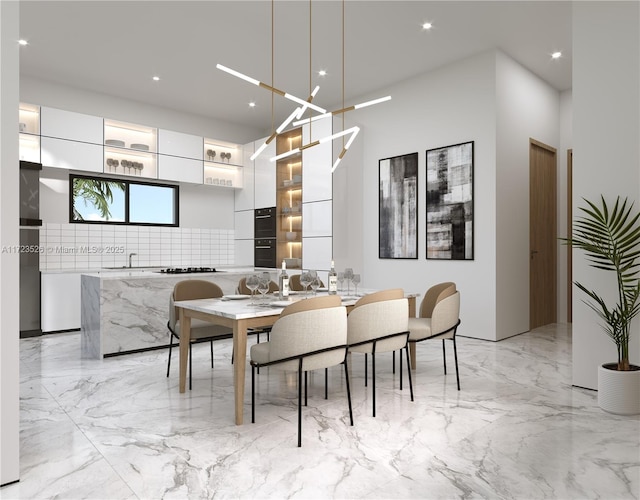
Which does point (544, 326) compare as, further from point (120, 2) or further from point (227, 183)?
point (120, 2)

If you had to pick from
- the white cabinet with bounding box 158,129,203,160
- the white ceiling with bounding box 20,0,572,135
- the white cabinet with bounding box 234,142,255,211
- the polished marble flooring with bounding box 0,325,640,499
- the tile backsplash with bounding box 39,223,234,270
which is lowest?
the polished marble flooring with bounding box 0,325,640,499

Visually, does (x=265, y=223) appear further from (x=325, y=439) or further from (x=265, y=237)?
(x=325, y=439)

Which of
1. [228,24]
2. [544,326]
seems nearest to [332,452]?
[228,24]

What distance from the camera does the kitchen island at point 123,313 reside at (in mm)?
4215

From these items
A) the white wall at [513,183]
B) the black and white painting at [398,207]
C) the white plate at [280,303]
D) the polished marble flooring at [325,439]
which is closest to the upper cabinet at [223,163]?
the black and white painting at [398,207]

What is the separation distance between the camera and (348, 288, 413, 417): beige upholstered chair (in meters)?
2.81

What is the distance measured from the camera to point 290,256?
6.77 meters

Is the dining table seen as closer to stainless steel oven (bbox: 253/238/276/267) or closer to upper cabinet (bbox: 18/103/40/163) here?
stainless steel oven (bbox: 253/238/276/267)

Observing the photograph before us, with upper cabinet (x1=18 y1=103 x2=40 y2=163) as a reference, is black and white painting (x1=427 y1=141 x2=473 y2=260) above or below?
below

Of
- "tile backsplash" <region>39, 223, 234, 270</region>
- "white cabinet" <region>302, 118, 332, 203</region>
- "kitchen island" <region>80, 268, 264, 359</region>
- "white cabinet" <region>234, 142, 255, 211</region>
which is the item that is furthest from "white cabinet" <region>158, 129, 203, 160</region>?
"kitchen island" <region>80, 268, 264, 359</region>

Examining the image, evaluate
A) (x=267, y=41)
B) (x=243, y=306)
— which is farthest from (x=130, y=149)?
(x=243, y=306)

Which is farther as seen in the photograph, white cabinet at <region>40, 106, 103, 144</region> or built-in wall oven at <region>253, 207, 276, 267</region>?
built-in wall oven at <region>253, 207, 276, 267</region>

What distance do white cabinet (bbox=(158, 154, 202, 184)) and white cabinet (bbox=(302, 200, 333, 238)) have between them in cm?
182

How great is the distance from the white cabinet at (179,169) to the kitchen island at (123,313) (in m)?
2.43
